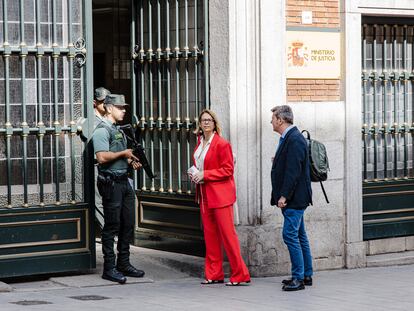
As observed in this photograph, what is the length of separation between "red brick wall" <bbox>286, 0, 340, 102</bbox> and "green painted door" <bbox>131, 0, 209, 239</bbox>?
1.02 meters

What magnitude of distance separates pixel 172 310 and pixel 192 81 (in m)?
3.59

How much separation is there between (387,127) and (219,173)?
3.34 metres

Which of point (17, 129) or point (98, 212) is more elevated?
point (17, 129)

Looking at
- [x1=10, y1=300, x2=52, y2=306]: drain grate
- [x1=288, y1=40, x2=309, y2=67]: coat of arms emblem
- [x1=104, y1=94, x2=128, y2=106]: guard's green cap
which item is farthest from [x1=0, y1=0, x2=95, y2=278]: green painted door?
[x1=288, y1=40, x2=309, y2=67]: coat of arms emblem

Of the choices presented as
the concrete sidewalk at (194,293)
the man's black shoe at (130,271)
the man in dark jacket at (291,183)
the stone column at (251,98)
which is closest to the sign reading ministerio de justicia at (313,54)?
the stone column at (251,98)

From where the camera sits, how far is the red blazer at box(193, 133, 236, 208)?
1166cm

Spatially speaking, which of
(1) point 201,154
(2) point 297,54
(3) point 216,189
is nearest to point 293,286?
(3) point 216,189

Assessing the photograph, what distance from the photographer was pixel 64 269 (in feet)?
39.1

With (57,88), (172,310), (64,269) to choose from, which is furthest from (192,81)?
(172,310)

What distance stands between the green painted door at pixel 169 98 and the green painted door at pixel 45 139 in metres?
1.27

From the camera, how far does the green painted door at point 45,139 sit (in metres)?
11.6

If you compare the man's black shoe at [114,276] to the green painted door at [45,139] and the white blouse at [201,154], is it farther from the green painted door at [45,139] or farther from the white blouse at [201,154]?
the white blouse at [201,154]

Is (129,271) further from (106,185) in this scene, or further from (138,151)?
(138,151)

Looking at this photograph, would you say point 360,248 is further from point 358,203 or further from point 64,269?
point 64,269
